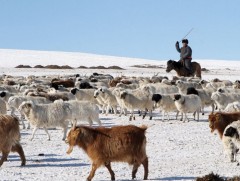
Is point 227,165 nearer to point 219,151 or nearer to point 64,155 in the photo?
point 219,151

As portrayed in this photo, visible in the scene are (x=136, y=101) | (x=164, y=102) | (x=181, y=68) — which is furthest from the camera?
(x=181, y=68)

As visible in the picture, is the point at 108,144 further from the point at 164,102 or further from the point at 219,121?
the point at 164,102

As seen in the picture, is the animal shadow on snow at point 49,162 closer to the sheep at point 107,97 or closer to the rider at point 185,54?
the sheep at point 107,97

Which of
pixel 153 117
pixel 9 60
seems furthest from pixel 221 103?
pixel 9 60

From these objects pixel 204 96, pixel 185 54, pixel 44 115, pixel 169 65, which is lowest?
pixel 44 115

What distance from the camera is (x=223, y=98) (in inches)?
830

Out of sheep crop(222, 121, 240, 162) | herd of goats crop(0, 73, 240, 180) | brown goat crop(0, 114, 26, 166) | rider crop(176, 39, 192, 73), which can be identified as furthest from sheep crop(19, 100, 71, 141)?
rider crop(176, 39, 192, 73)

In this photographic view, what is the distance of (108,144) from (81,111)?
7.15 metres

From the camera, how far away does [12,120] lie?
440 inches

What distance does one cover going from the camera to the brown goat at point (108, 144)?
961cm

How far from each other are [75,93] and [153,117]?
3.57m

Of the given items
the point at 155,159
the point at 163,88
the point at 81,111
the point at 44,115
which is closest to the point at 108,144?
the point at 155,159

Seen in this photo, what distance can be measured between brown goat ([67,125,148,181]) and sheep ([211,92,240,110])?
11.6 metres

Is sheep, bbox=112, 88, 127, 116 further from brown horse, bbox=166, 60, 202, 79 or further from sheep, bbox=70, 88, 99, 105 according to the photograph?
brown horse, bbox=166, 60, 202, 79
